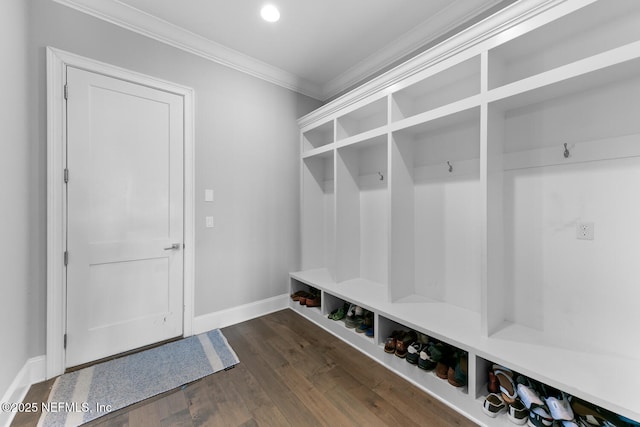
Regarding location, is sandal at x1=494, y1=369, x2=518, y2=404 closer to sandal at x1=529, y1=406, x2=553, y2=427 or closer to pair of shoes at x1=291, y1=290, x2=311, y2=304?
sandal at x1=529, y1=406, x2=553, y2=427

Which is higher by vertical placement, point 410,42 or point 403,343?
point 410,42

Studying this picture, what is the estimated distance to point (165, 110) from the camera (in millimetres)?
2279

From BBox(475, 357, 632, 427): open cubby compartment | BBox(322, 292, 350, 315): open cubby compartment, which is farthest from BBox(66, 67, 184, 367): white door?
BBox(475, 357, 632, 427): open cubby compartment

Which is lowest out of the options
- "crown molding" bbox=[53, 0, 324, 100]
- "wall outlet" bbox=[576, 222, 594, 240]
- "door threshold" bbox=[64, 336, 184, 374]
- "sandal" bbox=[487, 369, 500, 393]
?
"door threshold" bbox=[64, 336, 184, 374]

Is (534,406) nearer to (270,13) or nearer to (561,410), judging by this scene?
(561,410)

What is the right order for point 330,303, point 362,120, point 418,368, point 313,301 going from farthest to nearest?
point 362,120, point 313,301, point 330,303, point 418,368

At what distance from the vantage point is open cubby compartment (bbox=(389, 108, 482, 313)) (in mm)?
1994

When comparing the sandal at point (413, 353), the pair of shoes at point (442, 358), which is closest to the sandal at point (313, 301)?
the sandal at point (413, 353)

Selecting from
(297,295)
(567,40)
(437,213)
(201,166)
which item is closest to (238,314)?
(297,295)

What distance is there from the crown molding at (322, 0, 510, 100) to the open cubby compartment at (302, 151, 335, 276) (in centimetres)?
93

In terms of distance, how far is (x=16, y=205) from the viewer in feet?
5.21

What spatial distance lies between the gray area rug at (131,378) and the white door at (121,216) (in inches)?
7.1

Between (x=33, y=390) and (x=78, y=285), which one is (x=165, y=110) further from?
(x=33, y=390)

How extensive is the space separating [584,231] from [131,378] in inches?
121
